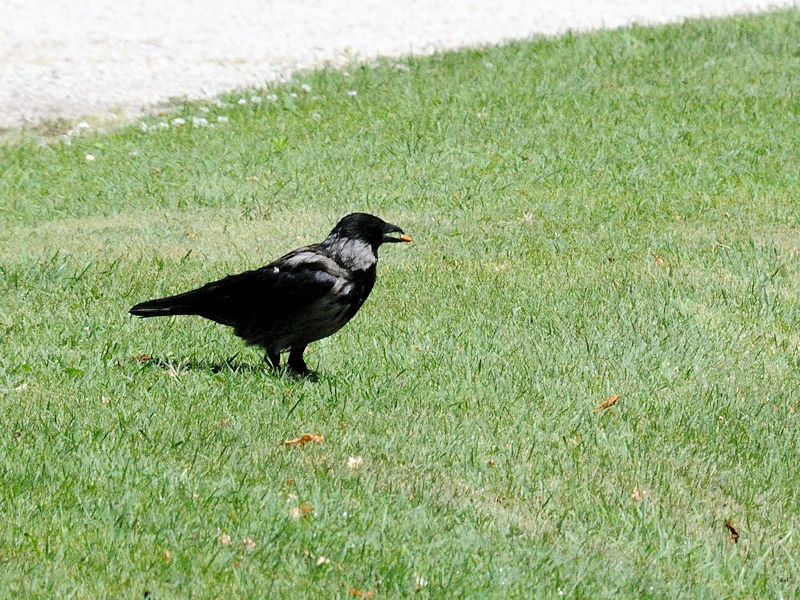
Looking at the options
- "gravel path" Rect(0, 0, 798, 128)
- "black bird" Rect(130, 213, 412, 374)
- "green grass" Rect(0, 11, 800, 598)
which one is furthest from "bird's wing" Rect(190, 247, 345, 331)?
Answer: "gravel path" Rect(0, 0, 798, 128)

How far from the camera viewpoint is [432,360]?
680 cm

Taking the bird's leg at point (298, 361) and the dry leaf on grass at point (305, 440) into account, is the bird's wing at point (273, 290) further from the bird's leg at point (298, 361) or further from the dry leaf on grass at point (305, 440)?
the dry leaf on grass at point (305, 440)

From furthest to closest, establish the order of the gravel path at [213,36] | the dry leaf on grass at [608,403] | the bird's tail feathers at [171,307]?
the gravel path at [213,36]
the bird's tail feathers at [171,307]
the dry leaf on grass at [608,403]

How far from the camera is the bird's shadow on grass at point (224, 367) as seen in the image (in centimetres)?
653

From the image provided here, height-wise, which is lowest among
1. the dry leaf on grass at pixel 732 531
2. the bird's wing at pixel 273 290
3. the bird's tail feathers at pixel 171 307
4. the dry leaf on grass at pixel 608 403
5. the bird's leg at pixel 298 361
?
the dry leaf on grass at pixel 732 531

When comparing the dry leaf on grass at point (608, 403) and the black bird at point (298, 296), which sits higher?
the black bird at point (298, 296)

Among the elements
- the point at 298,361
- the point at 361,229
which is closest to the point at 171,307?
the point at 298,361

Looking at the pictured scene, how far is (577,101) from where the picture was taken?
13.5 metres

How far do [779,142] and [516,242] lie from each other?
157 inches

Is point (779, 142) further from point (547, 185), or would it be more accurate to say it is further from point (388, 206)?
point (388, 206)

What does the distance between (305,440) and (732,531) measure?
1.92 metres

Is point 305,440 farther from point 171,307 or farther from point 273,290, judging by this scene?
point 171,307

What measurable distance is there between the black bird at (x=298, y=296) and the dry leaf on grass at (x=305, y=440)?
0.86 metres

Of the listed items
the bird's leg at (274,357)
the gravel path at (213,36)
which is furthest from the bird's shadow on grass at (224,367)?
the gravel path at (213,36)
